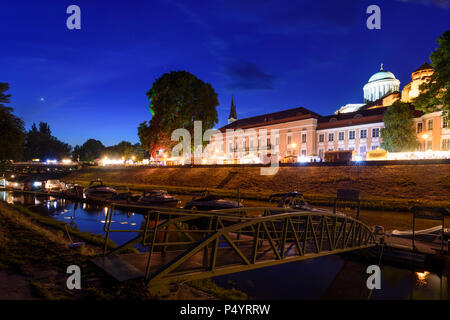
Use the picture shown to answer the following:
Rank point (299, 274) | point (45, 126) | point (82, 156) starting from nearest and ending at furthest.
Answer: point (299, 274) < point (45, 126) < point (82, 156)

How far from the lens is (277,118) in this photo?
71688 mm

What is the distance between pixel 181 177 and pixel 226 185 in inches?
457

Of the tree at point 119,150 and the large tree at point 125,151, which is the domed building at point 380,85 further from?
the tree at point 119,150

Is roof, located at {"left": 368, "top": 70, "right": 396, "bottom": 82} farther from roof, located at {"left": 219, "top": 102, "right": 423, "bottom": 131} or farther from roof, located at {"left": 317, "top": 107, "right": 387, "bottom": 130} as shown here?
roof, located at {"left": 317, "top": 107, "right": 387, "bottom": 130}

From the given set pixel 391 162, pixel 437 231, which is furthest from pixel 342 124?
pixel 437 231

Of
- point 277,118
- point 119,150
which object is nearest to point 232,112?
point 277,118

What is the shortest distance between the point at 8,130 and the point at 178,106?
36.7 m

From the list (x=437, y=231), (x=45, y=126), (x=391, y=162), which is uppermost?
(x=45, y=126)

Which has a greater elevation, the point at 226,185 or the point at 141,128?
the point at 141,128

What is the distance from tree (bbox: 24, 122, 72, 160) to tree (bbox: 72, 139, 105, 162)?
1656cm

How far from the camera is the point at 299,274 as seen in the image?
10328 millimetres

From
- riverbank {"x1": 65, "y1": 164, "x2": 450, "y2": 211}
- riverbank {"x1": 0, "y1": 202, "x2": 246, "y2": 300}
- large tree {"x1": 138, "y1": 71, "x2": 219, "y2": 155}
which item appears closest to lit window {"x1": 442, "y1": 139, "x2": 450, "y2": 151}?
riverbank {"x1": 65, "y1": 164, "x2": 450, "y2": 211}

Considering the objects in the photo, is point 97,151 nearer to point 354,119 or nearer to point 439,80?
point 354,119

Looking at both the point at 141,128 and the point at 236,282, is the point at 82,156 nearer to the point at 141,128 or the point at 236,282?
the point at 141,128
